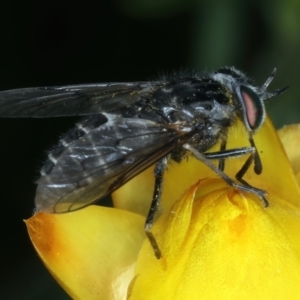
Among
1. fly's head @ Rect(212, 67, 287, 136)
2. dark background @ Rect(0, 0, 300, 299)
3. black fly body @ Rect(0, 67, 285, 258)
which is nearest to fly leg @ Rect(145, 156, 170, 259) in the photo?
black fly body @ Rect(0, 67, 285, 258)

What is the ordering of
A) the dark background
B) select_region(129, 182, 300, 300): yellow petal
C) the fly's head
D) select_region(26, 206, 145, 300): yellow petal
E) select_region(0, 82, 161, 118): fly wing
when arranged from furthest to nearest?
→ 1. the dark background
2. select_region(0, 82, 161, 118): fly wing
3. the fly's head
4. select_region(26, 206, 145, 300): yellow petal
5. select_region(129, 182, 300, 300): yellow petal

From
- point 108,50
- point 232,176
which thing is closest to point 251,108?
point 232,176

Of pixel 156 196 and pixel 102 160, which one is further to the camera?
pixel 156 196

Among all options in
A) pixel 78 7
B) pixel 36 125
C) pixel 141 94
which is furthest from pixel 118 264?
pixel 78 7

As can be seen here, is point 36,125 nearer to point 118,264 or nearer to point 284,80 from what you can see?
point 284,80

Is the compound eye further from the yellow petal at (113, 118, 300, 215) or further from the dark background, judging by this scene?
the dark background

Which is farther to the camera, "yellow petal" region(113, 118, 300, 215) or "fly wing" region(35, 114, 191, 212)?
"yellow petal" region(113, 118, 300, 215)

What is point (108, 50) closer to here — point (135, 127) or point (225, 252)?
point (135, 127)
